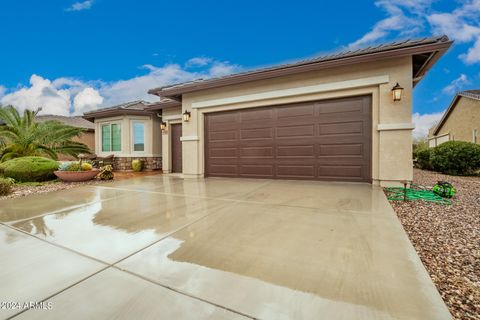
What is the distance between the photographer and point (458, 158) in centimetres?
886

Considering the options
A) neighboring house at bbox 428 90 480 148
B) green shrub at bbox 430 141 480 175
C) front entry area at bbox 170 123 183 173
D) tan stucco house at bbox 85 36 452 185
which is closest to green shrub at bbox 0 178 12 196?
tan stucco house at bbox 85 36 452 185

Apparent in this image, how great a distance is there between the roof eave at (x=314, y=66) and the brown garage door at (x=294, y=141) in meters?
1.00

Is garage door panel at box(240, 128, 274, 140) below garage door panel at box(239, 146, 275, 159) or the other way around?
the other way around

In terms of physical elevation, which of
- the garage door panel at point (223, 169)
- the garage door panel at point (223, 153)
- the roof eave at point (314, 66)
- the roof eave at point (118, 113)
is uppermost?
the roof eave at point (314, 66)

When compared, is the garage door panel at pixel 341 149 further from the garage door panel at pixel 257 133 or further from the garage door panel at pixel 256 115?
the garage door panel at pixel 256 115

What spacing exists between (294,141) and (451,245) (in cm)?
465

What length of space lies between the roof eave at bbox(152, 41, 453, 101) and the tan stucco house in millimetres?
20

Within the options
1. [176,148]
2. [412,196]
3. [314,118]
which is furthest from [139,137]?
[412,196]

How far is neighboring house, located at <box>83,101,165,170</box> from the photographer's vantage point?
10961 mm

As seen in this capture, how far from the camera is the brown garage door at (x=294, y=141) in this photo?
5.97 meters

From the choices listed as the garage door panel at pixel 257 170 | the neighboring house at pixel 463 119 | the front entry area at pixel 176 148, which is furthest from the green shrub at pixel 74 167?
the neighboring house at pixel 463 119

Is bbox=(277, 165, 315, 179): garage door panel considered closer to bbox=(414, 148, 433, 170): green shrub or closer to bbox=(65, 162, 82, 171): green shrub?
bbox=(65, 162, 82, 171): green shrub

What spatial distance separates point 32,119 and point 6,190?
Result: 6.22 metres

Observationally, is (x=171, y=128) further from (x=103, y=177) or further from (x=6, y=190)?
(x=6, y=190)
